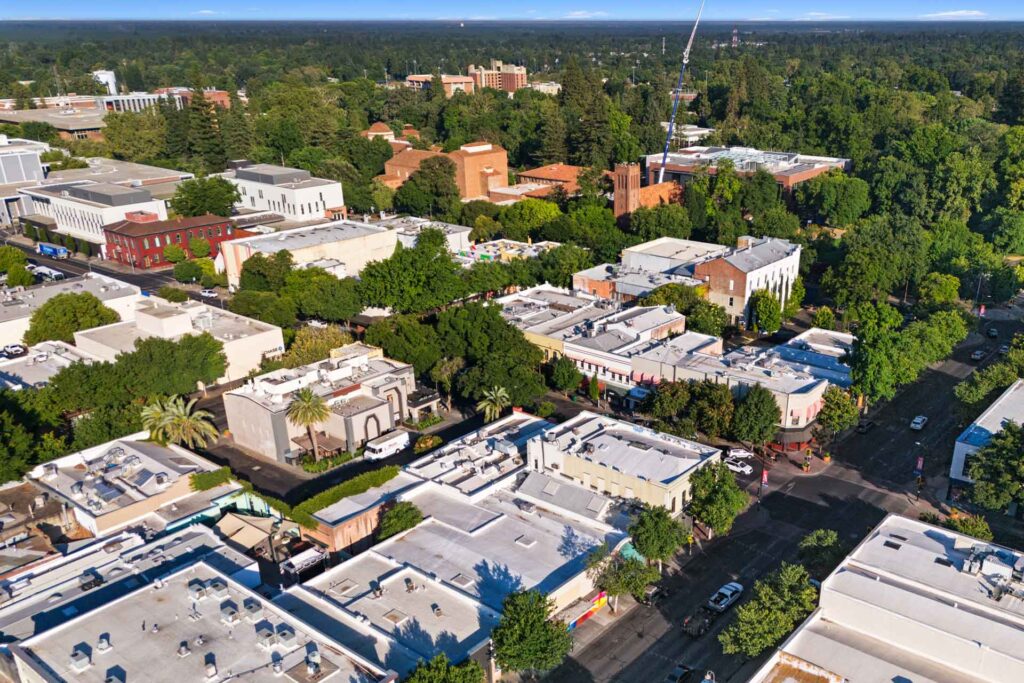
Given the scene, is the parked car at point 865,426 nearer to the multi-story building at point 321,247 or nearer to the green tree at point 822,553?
the green tree at point 822,553

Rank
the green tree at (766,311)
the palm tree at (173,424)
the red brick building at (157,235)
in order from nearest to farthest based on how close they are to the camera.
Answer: the palm tree at (173,424) → the green tree at (766,311) → the red brick building at (157,235)

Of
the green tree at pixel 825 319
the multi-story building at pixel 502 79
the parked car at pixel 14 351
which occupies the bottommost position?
the green tree at pixel 825 319

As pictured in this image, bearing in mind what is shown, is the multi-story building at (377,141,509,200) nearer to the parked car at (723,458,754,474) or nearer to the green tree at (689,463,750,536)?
the parked car at (723,458,754,474)

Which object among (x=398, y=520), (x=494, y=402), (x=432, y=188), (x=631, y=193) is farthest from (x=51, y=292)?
(x=631, y=193)

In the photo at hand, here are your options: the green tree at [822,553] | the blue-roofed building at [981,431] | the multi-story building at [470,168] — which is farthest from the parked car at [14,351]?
the blue-roofed building at [981,431]

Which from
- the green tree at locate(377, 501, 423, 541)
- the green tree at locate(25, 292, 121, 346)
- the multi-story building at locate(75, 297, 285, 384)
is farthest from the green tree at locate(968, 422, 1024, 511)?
the green tree at locate(25, 292, 121, 346)

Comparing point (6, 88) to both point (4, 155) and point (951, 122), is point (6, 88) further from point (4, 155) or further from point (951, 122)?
point (951, 122)

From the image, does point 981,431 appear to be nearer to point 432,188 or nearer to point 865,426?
point 865,426
